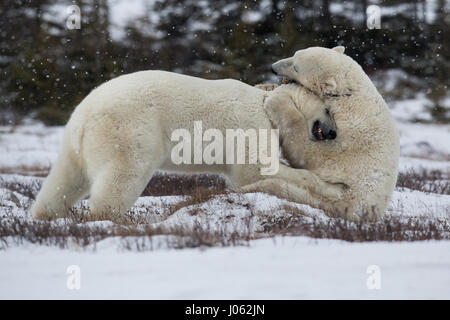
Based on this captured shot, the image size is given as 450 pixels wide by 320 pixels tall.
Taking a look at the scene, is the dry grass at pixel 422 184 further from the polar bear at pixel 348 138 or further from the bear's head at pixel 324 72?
the bear's head at pixel 324 72

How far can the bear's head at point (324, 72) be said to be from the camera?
5031 mm

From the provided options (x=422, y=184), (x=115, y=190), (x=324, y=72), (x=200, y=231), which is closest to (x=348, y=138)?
(x=324, y=72)

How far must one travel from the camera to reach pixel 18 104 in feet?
76.9

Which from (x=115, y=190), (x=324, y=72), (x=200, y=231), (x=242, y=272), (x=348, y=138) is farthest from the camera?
(x=324, y=72)

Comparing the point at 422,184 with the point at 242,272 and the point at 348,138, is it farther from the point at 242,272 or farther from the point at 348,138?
the point at 242,272

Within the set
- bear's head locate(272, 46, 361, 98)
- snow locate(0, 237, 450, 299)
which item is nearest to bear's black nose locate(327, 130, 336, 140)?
bear's head locate(272, 46, 361, 98)

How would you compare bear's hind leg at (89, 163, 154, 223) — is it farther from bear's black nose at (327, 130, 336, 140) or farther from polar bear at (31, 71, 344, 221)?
bear's black nose at (327, 130, 336, 140)

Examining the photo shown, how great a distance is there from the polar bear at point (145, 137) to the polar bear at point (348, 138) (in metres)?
0.10

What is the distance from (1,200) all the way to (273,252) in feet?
15.0

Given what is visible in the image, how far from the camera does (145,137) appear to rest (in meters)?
4.57

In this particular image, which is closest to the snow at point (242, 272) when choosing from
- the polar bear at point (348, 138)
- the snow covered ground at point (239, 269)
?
the snow covered ground at point (239, 269)

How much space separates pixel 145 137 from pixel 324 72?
1834 mm

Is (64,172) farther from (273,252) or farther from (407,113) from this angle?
(407,113)

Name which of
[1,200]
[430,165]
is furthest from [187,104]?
[430,165]
